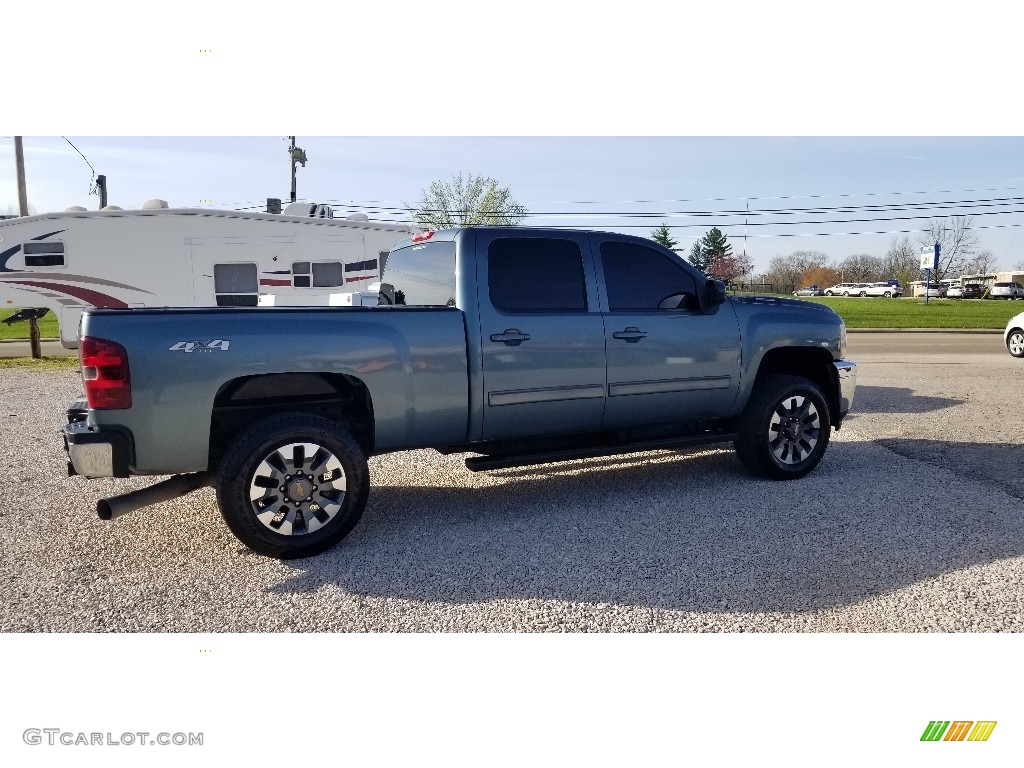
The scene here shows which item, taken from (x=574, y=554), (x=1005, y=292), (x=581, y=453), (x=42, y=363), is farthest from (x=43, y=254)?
(x=1005, y=292)

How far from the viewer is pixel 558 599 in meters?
3.58

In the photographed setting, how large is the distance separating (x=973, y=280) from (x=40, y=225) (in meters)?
59.8

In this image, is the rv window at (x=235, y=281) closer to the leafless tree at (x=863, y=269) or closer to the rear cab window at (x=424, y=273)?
the rear cab window at (x=424, y=273)

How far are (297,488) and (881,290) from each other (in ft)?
217

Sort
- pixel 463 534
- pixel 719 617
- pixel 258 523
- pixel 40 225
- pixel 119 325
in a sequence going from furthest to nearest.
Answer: pixel 40 225 < pixel 463 534 < pixel 258 523 < pixel 119 325 < pixel 719 617

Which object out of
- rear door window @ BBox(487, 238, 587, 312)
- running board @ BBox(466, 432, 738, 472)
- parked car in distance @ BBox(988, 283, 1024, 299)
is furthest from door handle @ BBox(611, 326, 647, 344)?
parked car in distance @ BBox(988, 283, 1024, 299)

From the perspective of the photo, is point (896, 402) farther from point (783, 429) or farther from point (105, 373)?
point (105, 373)

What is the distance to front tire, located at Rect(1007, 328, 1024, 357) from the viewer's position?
49.3ft

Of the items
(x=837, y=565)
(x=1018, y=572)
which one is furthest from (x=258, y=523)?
(x=1018, y=572)

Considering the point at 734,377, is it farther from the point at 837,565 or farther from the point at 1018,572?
the point at 1018,572

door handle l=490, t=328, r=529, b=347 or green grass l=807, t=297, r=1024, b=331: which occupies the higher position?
door handle l=490, t=328, r=529, b=347

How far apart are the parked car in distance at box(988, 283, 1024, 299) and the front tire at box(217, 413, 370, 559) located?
57.2m

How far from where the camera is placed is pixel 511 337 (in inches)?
182

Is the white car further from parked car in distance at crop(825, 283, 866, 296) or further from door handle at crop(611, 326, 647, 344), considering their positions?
parked car in distance at crop(825, 283, 866, 296)
